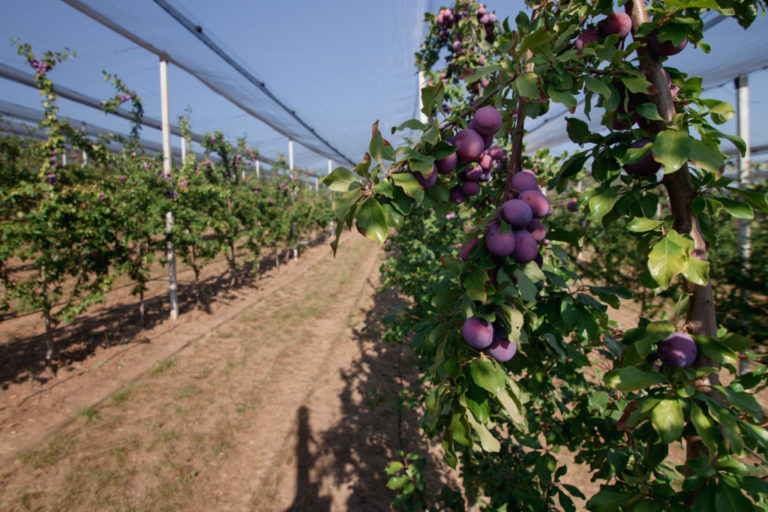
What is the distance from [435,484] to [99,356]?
5.17 meters

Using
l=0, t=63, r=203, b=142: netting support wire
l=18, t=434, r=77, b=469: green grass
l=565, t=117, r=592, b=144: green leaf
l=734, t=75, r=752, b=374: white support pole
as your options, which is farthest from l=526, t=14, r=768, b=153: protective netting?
l=0, t=63, r=203, b=142: netting support wire

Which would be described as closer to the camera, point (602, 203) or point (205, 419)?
point (602, 203)

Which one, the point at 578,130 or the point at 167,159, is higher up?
the point at 167,159

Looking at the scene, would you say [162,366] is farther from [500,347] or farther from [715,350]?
[715,350]

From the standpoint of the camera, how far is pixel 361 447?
144 inches

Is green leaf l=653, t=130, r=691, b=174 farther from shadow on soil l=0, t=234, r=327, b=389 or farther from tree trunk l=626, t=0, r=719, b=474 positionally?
shadow on soil l=0, t=234, r=327, b=389

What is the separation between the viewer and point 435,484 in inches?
127

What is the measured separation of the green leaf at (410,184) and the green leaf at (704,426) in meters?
0.68

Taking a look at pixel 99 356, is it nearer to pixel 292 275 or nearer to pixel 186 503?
pixel 186 503

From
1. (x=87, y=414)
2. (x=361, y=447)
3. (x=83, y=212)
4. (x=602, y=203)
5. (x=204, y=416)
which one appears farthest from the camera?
(x=83, y=212)

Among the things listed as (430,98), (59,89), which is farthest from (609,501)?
(59,89)

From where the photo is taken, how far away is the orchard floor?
3021 mm

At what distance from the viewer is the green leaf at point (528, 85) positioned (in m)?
0.70

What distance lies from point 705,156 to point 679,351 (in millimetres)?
404
